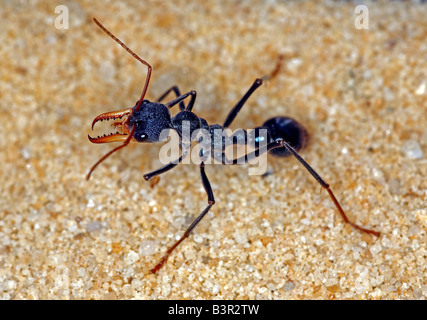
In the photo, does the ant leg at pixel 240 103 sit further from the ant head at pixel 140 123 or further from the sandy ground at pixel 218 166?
the ant head at pixel 140 123

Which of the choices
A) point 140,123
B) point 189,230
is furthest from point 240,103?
point 189,230

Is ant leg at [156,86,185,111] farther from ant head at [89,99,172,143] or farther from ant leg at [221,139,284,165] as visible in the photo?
ant leg at [221,139,284,165]

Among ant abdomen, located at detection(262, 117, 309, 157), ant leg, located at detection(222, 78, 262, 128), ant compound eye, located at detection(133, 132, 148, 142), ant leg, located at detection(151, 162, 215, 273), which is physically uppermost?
ant leg, located at detection(222, 78, 262, 128)

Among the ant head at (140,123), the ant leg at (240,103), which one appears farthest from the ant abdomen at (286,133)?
the ant head at (140,123)

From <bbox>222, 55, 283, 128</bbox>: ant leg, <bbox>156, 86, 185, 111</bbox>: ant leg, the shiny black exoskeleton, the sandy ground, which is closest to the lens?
the sandy ground

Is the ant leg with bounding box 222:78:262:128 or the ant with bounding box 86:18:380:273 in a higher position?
the ant leg with bounding box 222:78:262:128

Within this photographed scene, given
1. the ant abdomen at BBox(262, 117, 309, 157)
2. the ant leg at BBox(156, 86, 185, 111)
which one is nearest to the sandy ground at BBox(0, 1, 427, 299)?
the ant abdomen at BBox(262, 117, 309, 157)

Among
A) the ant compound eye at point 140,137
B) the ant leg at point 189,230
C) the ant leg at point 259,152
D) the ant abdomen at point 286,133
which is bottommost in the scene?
the ant leg at point 189,230

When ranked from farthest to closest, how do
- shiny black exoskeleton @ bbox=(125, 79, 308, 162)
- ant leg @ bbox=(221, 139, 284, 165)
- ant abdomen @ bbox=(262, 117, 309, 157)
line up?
1. ant abdomen @ bbox=(262, 117, 309, 157)
2. ant leg @ bbox=(221, 139, 284, 165)
3. shiny black exoskeleton @ bbox=(125, 79, 308, 162)
